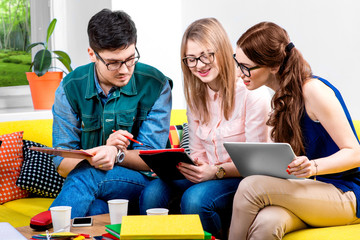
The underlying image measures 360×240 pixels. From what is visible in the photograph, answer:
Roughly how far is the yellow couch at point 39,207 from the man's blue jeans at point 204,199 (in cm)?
30

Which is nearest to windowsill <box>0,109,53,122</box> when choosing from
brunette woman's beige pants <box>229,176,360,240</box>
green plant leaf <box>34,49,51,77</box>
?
green plant leaf <box>34,49,51,77</box>

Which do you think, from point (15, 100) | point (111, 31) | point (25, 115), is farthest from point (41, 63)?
point (111, 31)

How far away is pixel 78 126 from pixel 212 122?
24.1 inches

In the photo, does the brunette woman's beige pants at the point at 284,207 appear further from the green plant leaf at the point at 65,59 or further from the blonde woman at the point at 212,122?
the green plant leaf at the point at 65,59

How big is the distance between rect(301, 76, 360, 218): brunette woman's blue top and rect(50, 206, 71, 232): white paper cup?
912mm

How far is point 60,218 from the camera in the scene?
1511mm

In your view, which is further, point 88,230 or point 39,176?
point 39,176

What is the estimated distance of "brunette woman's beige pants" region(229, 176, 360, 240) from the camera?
5.44 ft

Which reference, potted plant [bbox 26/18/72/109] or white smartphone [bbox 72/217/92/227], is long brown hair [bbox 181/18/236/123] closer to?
white smartphone [bbox 72/217/92/227]

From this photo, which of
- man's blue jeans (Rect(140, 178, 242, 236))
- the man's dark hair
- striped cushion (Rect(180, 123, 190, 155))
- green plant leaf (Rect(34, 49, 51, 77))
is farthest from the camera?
green plant leaf (Rect(34, 49, 51, 77))

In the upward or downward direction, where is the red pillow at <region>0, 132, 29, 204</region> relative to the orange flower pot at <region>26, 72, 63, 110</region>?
downward

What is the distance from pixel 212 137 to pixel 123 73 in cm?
48

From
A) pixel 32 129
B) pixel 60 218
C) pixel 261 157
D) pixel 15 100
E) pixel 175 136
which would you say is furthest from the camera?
pixel 15 100

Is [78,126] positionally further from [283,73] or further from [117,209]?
[283,73]
